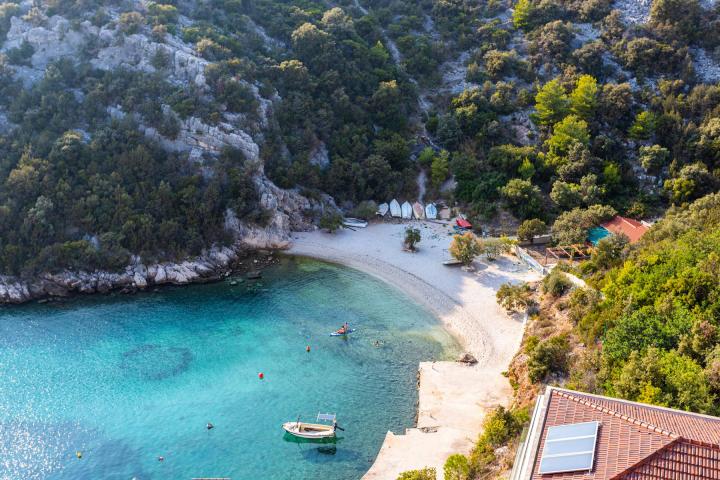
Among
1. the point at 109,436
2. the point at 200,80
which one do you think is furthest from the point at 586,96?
the point at 109,436

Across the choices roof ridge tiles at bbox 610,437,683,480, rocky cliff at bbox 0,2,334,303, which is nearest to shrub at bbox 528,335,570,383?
roof ridge tiles at bbox 610,437,683,480

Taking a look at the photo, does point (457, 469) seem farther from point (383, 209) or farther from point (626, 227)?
point (383, 209)

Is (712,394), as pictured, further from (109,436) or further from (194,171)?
(194,171)

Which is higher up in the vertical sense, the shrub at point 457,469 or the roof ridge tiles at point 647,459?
the roof ridge tiles at point 647,459

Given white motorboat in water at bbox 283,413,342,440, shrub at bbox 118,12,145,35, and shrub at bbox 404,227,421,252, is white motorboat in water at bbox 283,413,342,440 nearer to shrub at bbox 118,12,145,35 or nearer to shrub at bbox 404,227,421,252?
shrub at bbox 404,227,421,252

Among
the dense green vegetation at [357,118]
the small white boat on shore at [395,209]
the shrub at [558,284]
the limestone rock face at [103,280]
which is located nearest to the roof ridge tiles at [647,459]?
the shrub at [558,284]

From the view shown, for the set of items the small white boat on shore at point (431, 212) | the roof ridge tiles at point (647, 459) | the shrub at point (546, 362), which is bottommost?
the shrub at point (546, 362)

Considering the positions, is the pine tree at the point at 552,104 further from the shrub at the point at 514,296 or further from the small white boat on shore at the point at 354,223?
the shrub at the point at 514,296
